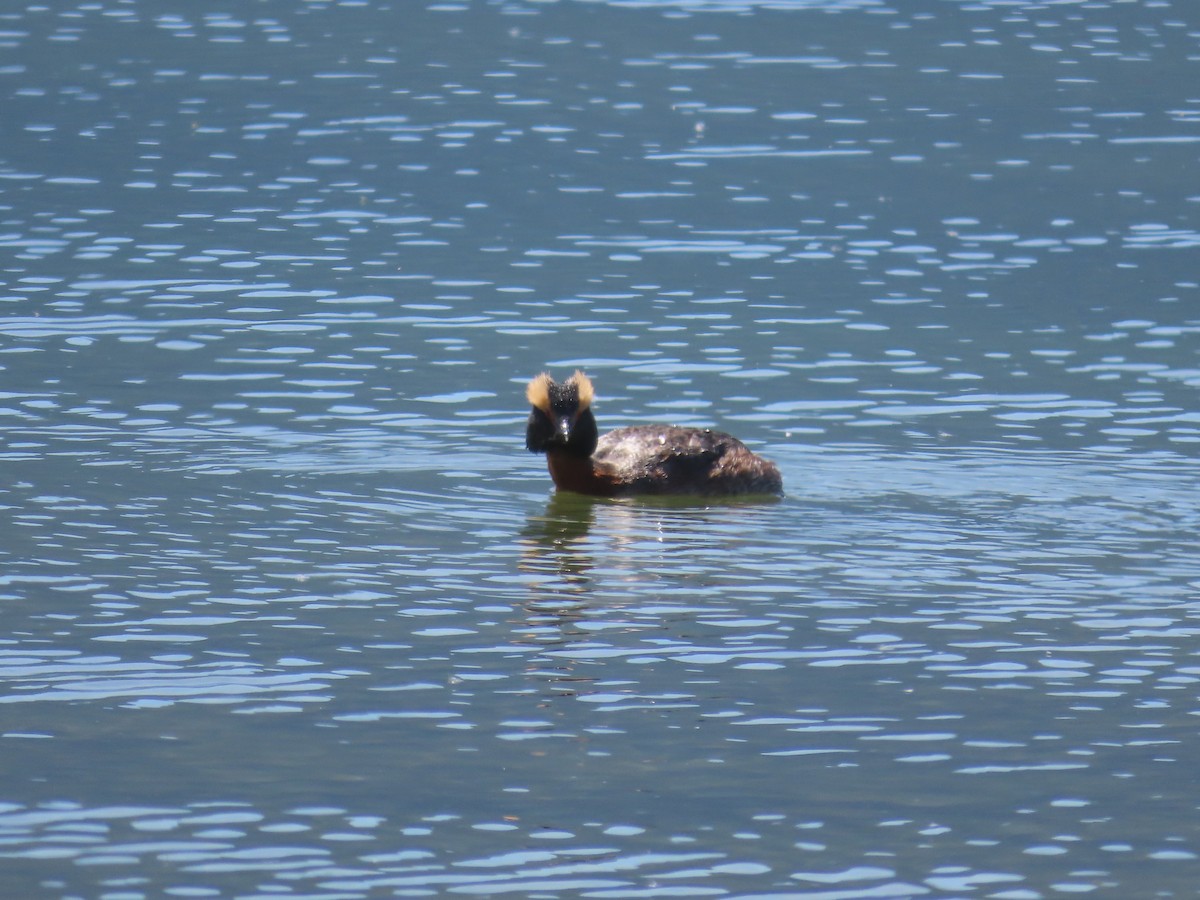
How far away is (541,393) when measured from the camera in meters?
21.4

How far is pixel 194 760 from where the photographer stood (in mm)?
13070

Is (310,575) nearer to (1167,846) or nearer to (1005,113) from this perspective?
(1167,846)

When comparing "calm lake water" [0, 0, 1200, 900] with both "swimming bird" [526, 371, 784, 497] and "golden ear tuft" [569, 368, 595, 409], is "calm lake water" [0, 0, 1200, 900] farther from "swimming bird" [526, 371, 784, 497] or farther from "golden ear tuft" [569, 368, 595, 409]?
"golden ear tuft" [569, 368, 595, 409]

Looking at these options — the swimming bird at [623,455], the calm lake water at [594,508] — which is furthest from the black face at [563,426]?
the calm lake water at [594,508]

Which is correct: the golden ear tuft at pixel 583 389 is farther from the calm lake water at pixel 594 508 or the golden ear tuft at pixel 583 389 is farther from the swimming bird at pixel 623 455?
the calm lake water at pixel 594 508

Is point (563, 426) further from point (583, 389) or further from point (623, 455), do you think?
point (623, 455)

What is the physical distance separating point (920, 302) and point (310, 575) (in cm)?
1510

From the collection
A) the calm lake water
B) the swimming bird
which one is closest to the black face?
the swimming bird

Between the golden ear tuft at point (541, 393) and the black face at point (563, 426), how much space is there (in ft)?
0.07

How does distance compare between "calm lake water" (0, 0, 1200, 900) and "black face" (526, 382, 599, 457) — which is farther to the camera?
"black face" (526, 382, 599, 457)

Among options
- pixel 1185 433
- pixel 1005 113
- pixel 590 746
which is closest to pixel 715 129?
pixel 1005 113

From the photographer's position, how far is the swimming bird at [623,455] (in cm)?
2100

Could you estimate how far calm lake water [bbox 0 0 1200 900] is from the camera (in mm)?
12188

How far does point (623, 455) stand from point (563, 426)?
748 millimetres
